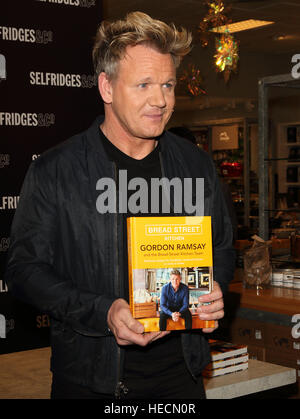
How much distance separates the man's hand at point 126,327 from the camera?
1.45 meters

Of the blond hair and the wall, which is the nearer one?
the blond hair

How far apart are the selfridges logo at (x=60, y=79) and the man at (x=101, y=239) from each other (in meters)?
1.65

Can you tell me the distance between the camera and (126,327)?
1465 millimetres

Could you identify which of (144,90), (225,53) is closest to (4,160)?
(144,90)

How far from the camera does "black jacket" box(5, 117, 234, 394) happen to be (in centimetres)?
157

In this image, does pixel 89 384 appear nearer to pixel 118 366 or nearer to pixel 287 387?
pixel 118 366

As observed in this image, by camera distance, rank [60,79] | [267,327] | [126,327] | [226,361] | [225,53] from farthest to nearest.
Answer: [225,53] → [267,327] → [60,79] → [226,361] → [126,327]

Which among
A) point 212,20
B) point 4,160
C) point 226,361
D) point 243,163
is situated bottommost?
point 226,361

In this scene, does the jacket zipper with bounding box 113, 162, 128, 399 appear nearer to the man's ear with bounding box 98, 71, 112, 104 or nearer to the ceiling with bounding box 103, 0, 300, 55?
the man's ear with bounding box 98, 71, 112, 104

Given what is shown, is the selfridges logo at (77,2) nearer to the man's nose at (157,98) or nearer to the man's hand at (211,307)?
the man's nose at (157,98)

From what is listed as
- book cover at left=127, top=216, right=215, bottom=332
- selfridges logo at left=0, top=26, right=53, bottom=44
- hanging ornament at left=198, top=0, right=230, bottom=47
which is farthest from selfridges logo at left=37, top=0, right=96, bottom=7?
hanging ornament at left=198, top=0, right=230, bottom=47

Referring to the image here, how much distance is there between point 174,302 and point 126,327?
13 centimetres

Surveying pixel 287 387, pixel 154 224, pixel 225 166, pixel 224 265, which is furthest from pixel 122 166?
pixel 225 166

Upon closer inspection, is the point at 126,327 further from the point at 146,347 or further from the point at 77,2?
the point at 77,2
